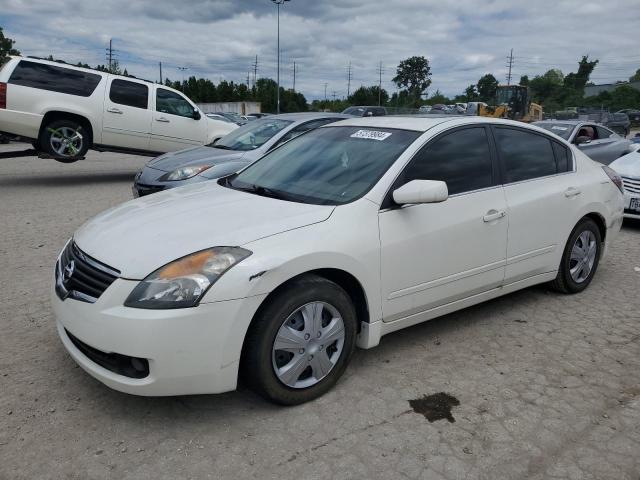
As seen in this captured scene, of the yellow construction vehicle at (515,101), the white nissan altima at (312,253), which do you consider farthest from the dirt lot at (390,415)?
the yellow construction vehicle at (515,101)

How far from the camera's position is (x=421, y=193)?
321cm

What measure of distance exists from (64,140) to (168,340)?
884 centimetres

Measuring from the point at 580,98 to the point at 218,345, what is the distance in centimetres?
9391

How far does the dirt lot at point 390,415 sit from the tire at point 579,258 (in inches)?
16.5

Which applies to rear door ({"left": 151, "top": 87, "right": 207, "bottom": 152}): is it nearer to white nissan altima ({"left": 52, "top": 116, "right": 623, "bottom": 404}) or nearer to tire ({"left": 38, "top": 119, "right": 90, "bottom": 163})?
tire ({"left": 38, "top": 119, "right": 90, "bottom": 163})

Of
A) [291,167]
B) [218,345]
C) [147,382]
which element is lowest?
[147,382]

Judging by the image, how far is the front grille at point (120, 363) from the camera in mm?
2654

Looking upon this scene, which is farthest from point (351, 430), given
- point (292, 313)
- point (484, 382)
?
point (484, 382)

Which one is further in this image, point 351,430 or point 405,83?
point 405,83

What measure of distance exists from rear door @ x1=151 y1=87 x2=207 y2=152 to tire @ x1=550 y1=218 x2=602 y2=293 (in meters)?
8.68

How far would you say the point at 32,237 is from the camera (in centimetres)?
651

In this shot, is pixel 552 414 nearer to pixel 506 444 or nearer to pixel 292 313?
pixel 506 444

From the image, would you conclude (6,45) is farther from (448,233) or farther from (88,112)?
(448,233)

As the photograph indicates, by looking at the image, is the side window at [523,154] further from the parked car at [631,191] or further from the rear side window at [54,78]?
the rear side window at [54,78]
